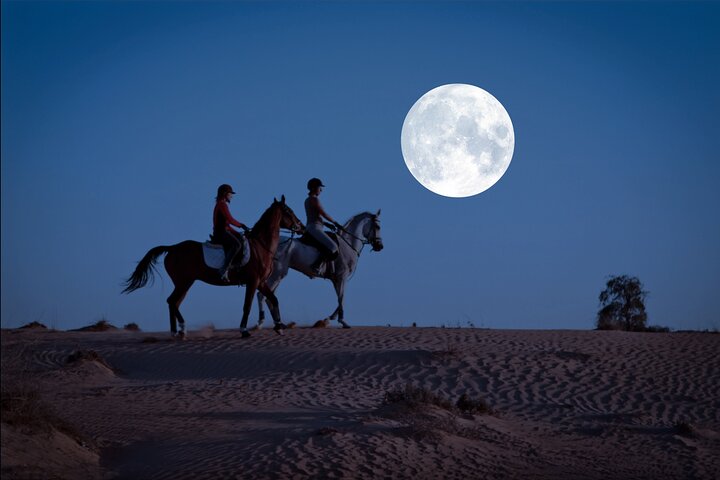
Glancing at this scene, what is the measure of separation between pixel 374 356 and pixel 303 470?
309 inches

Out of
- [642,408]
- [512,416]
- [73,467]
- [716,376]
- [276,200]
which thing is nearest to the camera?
[73,467]

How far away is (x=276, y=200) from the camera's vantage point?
20016mm

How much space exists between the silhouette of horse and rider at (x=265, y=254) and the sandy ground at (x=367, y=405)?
1.19 meters

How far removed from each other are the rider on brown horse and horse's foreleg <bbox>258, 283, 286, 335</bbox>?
93cm

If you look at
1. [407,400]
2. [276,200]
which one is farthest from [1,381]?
[276,200]

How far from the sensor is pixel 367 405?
1412cm

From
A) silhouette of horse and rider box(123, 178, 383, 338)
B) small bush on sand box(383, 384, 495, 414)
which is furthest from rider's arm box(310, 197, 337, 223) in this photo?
small bush on sand box(383, 384, 495, 414)

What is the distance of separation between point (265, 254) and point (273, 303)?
1.26m

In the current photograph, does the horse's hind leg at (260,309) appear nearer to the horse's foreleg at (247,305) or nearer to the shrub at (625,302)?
the horse's foreleg at (247,305)

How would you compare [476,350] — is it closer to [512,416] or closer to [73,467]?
[512,416]

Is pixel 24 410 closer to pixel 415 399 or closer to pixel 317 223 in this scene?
pixel 415 399

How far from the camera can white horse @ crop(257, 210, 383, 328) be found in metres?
20.6

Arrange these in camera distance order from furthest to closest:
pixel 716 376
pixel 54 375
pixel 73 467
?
pixel 716 376
pixel 54 375
pixel 73 467

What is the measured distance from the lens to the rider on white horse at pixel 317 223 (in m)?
20.6
